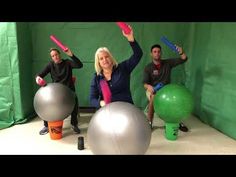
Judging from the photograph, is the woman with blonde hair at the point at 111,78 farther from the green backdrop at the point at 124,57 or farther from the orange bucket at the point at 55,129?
the green backdrop at the point at 124,57

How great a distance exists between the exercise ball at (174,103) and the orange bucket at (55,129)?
1.20m

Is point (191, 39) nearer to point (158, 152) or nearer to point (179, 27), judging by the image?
point (179, 27)

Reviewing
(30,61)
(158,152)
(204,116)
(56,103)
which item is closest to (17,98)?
(30,61)

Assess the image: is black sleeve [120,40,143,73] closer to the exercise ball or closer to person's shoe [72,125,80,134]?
the exercise ball

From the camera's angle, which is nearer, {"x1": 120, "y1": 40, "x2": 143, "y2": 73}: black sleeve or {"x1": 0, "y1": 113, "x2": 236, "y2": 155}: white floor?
{"x1": 120, "y1": 40, "x2": 143, "y2": 73}: black sleeve

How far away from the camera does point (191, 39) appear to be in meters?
4.36

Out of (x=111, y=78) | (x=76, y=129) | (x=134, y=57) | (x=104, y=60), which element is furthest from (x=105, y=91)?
(x=76, y=129)

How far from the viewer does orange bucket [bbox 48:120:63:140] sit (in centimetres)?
327

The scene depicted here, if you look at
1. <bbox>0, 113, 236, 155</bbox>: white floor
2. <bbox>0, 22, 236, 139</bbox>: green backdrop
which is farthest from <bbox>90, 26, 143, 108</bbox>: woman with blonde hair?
<bbox>0, 22, 236, 139</bbox>: green backdrop

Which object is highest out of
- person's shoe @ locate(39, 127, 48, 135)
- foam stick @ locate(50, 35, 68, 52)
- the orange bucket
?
foam stick @ locate(50, 35, 68, 52)

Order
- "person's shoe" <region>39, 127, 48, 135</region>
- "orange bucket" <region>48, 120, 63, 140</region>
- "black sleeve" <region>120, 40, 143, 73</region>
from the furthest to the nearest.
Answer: "person's shoe" <region>39, 127, 48, 135</region> < "orange bucket" <region>48, 120, 63, 140</region> < "black sleeve" <region>120, 40, 143, 73</region>

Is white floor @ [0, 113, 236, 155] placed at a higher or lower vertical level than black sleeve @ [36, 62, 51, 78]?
lower

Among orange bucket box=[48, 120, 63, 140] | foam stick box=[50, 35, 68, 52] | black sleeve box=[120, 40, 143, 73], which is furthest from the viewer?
foam stick box=[50, 35, 68, 52]

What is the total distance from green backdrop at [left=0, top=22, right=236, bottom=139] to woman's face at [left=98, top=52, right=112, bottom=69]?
1.55 m
